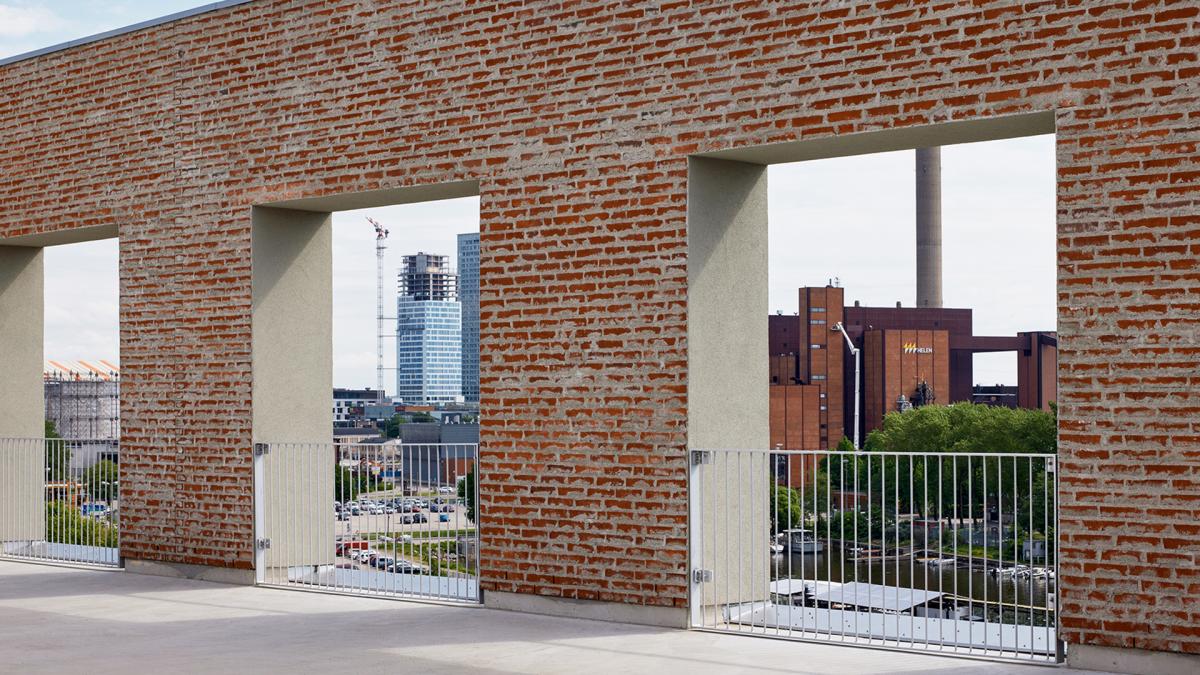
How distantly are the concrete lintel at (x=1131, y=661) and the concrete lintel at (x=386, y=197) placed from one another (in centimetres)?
508

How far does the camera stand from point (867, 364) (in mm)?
92500

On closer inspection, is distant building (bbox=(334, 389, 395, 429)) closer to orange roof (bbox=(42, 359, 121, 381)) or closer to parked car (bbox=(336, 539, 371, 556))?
orange roof (bbox=(42, 359, 121, 381))

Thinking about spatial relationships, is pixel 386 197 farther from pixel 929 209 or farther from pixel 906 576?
pixel 929 209

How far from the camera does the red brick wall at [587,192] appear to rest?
6801 millimetres

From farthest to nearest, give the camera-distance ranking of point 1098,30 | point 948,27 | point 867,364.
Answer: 1. point 867,364
2. point 948,27
3. point 1098,30

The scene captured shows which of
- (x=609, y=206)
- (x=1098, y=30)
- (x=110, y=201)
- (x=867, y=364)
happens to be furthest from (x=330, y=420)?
(x=867, y=364)

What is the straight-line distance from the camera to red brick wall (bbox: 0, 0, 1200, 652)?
6.80 m

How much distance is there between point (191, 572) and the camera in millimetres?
11055

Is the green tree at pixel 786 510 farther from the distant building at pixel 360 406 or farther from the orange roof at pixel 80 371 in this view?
the distant building at pixel 360 406

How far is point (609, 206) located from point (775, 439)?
2930 inches

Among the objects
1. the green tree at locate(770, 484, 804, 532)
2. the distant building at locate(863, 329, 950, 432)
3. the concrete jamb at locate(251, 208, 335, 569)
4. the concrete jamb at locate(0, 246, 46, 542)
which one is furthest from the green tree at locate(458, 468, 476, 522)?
the distant building at locate(863, 329, 950, 432)

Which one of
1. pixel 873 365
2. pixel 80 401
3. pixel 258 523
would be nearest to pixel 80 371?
pixel 80 401

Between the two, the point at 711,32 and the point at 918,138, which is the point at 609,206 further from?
the point at 918,138

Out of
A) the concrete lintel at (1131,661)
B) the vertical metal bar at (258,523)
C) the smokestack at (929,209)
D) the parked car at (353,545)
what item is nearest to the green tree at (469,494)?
the parked car at (353,545)
